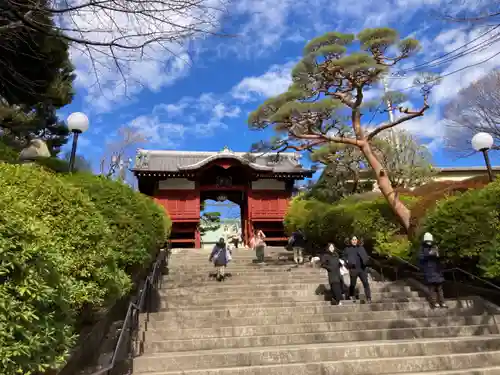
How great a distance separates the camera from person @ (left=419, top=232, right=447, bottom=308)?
7515 mm

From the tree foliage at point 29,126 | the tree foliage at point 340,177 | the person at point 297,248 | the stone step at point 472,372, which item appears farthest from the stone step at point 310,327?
the tree foliage at point 340,177

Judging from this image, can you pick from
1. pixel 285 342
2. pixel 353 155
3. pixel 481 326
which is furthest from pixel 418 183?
pixel 285 342

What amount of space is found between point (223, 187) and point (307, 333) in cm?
1584

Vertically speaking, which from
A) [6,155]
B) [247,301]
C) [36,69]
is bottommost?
[247,301]

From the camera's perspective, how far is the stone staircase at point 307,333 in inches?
202

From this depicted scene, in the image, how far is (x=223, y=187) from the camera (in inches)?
861

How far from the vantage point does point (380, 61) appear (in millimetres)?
11477

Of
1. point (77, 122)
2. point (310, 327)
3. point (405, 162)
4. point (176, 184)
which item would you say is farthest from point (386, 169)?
point (77, 122)

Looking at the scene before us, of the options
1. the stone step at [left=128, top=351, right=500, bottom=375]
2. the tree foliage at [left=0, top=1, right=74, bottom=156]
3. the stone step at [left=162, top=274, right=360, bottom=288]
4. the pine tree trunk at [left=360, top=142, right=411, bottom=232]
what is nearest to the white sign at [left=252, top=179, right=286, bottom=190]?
the pine tree trunk at [left=360, top=142, right=411, bottom=232]

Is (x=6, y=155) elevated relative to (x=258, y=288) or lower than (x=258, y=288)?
elevated

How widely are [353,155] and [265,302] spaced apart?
496 inches

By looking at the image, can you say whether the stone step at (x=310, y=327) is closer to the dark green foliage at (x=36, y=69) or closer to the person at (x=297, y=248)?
the dark green foliage at (x=36, y=69)

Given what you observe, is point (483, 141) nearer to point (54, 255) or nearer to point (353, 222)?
point (353, 222)

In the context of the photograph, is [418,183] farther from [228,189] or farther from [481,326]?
[481,326]
